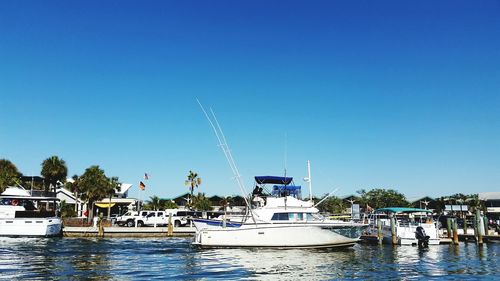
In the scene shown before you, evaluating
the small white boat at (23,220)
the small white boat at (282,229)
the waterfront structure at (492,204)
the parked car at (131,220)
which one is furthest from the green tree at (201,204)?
the waterfront structure at (492,204)

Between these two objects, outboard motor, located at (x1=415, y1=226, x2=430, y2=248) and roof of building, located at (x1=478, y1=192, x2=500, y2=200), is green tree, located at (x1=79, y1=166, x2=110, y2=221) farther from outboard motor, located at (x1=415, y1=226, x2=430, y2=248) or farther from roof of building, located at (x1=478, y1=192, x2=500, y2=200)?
roof of building, located at (x1=478, y1=192, x2=500, y2=200)

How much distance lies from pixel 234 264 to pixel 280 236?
7032mm

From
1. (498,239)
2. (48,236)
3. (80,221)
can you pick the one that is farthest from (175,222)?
(498,239)

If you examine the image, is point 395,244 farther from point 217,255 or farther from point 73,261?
point 73,261

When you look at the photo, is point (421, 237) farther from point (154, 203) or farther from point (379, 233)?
point (154, 203)

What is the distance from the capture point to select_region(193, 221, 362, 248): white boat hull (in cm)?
2880

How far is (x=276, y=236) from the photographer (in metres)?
28.8

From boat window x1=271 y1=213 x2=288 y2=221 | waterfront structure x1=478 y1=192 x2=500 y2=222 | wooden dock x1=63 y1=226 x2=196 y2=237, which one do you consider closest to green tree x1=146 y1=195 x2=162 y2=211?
wooden dock x1=63 y1=226 x2=196 y2=237

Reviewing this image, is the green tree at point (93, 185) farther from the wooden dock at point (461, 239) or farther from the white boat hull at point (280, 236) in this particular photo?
the wooden dock at point (461, 239)

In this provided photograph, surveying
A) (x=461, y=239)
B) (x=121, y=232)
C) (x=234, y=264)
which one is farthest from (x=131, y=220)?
(x=461, y=239)

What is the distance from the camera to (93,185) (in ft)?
177

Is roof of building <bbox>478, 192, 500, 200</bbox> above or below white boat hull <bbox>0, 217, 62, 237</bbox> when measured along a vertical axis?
above

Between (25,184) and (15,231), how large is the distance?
35.0m

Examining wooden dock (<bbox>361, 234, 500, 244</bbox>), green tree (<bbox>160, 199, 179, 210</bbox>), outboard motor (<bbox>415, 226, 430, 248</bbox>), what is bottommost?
wooden dock (<bbox>361, 234, 500, 244</bbox>)
